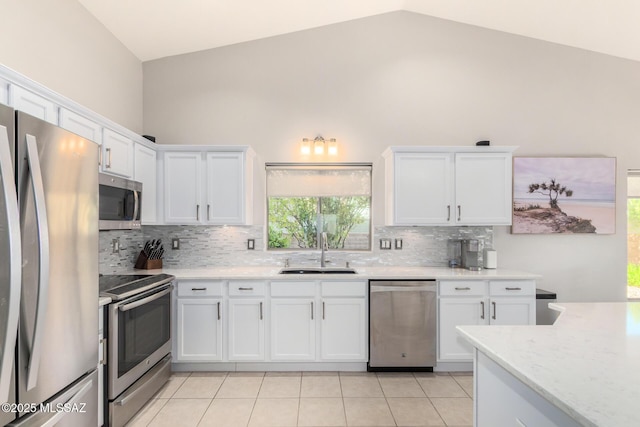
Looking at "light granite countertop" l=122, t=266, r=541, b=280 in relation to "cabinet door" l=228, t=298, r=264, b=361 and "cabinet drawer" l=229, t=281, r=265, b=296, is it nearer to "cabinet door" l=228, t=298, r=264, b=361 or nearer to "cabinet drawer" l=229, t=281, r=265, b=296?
"cabinet drawer" l=229, t=281, r=265, b=296

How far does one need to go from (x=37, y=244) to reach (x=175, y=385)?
7.34 feet

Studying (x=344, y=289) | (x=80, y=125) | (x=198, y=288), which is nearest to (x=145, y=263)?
(x=198, y=288)

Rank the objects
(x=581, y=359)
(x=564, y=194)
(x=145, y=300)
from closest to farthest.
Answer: (x=581, y=359) < (x=145, y=300) < (x=564, y=194)

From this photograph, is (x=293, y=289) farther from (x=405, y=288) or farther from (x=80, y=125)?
(x=80, y=125)

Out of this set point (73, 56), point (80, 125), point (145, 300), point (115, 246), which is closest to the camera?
point (80, 125)

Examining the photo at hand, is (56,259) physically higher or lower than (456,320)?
higher

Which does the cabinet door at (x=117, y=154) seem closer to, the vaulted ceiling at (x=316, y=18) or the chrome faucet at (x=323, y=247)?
the vaulted ceiling at (x=316, y=18)

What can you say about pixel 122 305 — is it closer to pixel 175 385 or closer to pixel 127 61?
pixel 175 385

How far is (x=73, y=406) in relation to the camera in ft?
5.23

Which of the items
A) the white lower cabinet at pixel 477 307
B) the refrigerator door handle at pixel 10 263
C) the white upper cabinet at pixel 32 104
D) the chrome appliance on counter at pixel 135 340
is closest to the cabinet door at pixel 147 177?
the chrome appliance on counter at pixel 135 340

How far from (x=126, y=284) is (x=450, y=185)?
3194 mm

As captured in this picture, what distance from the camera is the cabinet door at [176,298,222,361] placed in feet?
10.6

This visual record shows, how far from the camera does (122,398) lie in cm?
237

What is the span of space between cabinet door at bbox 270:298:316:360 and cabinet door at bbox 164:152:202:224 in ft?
4.26
